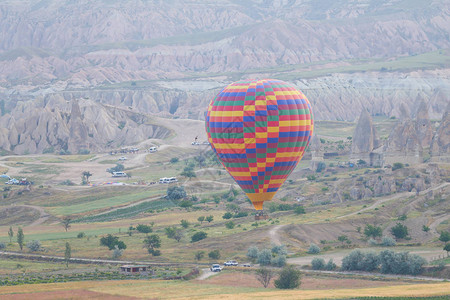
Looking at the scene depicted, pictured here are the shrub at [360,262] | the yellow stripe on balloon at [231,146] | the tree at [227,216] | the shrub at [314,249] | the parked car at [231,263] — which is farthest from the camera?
the tree at [227,216]

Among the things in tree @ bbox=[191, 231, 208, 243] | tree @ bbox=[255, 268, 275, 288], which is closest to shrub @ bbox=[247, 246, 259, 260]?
tree @ bbox=[255, 268, 275, 288]

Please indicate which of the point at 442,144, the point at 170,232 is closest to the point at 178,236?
the point at 170,232

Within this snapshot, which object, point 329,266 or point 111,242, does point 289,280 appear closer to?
point 329,266

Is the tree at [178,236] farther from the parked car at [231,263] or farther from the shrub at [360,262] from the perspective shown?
the shrub at [360,262]

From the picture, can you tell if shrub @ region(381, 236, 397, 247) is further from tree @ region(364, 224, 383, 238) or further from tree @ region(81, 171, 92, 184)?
tree @ region(81, 171, 92, 184)

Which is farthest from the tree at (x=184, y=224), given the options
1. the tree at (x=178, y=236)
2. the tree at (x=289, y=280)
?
the tree at (x=289, y=280)
